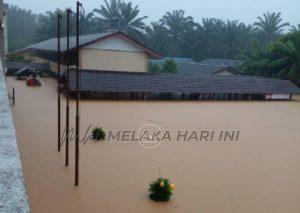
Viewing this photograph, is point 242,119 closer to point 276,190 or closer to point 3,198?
point 276,190

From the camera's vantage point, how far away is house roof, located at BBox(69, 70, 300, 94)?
15.0m

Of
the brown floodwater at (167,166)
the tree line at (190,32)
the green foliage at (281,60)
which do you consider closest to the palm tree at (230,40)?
the tree line at (190,32)

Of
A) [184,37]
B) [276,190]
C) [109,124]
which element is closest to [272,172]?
[276,190]

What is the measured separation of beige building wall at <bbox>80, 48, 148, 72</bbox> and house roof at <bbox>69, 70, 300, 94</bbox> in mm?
1855

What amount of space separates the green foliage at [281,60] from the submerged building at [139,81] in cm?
309

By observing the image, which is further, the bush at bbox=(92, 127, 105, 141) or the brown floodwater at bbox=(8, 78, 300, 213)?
the bush at bbox=(92, 127, 105, 141)

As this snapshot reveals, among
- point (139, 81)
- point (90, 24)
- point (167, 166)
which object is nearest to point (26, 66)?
point (139, 81)

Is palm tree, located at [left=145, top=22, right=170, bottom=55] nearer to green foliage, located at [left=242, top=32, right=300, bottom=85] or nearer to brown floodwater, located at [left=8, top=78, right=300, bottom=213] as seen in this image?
green foliage, located at [left=242, top=32, right=300, bottom=85]

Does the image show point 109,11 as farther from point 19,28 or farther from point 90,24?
point 19,28

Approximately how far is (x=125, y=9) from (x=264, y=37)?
1441 centimetres

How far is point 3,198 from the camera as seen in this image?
1303mm

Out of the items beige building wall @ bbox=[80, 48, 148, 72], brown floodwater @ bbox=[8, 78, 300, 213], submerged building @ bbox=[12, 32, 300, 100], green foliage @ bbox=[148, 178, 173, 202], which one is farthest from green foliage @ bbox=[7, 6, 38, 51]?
green foliage @ bbox=[148, 178, 173, 202]

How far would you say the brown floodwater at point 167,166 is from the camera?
5105mm

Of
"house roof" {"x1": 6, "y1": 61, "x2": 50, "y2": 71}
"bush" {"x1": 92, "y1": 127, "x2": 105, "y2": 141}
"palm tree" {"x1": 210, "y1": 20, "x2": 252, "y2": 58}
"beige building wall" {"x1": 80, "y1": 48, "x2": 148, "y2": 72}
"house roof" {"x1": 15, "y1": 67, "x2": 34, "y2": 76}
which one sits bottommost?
"bush" {"x1": 92, "y1": 127, "x2": 105, "y2": 141}
